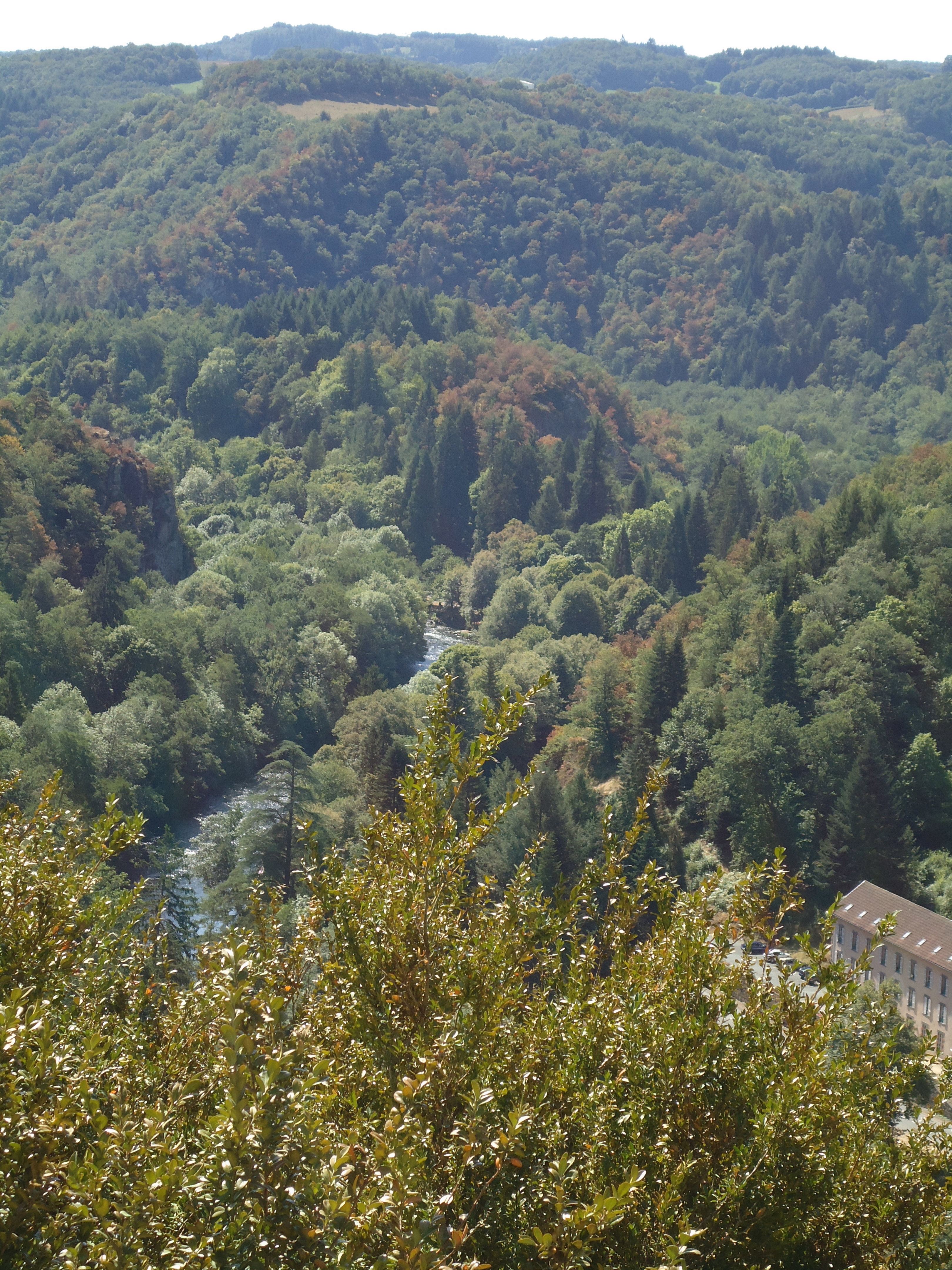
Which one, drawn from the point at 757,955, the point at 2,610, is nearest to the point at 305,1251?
the point at 757,955

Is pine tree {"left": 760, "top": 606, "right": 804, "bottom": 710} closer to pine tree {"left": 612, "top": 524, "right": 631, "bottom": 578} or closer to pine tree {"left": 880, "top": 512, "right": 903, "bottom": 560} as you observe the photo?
pine tree {"left": 880, "top": 512, "right": 903, "bottom": 560}

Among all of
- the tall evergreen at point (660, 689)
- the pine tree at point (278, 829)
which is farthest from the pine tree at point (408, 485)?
the pine tree at point (278, 829)

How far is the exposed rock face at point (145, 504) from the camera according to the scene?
327 feet

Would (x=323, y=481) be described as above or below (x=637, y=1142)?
below

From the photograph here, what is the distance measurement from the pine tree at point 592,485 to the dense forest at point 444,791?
17.7 inches

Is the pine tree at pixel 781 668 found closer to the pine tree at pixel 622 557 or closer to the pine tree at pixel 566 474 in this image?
the pine tree at pixel 622 557

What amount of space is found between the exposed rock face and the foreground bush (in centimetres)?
8910

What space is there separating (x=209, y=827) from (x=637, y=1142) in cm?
5424

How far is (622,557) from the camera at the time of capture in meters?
117

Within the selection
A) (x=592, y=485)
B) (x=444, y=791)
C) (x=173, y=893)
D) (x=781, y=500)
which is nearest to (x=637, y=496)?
(x=592, y=485)

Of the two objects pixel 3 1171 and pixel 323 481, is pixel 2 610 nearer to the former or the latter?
pixel 3 1171

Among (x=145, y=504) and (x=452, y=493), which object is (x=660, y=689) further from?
(x=452, y=493)

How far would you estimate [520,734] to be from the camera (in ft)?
259

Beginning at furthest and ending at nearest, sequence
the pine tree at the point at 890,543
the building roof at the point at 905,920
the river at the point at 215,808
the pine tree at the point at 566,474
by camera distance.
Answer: the pine tree at the point at 566,474, the pine tree at the point at 890,543, the river at the point at 215,808, the building roof at the point at 905,920
